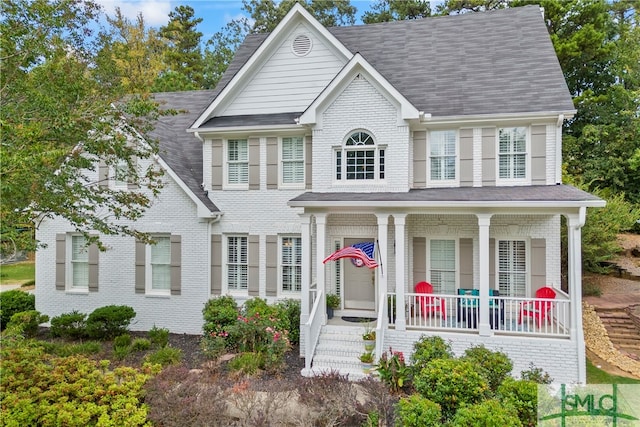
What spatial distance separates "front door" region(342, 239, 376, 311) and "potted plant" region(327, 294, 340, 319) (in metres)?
0.40

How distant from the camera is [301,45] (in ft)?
40.8

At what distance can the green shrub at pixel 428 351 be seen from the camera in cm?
822

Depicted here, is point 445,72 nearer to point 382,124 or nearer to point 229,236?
point 382,124

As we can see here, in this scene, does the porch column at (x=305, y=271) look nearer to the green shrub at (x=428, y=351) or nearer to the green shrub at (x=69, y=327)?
the green shrub at (x=428, y=351)

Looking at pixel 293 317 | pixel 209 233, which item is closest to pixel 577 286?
pixel 293 317

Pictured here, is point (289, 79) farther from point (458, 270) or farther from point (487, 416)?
point (487, 416)

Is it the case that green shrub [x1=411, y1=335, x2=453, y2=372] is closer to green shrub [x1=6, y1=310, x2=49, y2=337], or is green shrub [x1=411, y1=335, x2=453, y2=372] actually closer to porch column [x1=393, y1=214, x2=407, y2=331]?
porch column [x1=393, y1=214, x2=407, y2=331]

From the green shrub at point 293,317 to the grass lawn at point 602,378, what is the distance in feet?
23.7

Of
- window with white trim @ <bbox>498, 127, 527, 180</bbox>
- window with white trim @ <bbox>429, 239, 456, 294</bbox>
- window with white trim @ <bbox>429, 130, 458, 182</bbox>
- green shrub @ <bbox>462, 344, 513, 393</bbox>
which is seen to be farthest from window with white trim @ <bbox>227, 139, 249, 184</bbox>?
green shrub @ <bbox>462, 344, 513, 393</bbox>

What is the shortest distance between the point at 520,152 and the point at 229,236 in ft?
30.0

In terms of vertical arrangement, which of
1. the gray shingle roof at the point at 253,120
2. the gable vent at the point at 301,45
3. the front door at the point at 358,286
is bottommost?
the front door at the point at 358,286

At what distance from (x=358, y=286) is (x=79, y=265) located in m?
9.47

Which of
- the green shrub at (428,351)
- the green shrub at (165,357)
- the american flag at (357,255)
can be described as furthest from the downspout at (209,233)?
the green shrub at (428,351)

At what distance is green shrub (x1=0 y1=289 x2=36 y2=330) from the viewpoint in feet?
43.3
